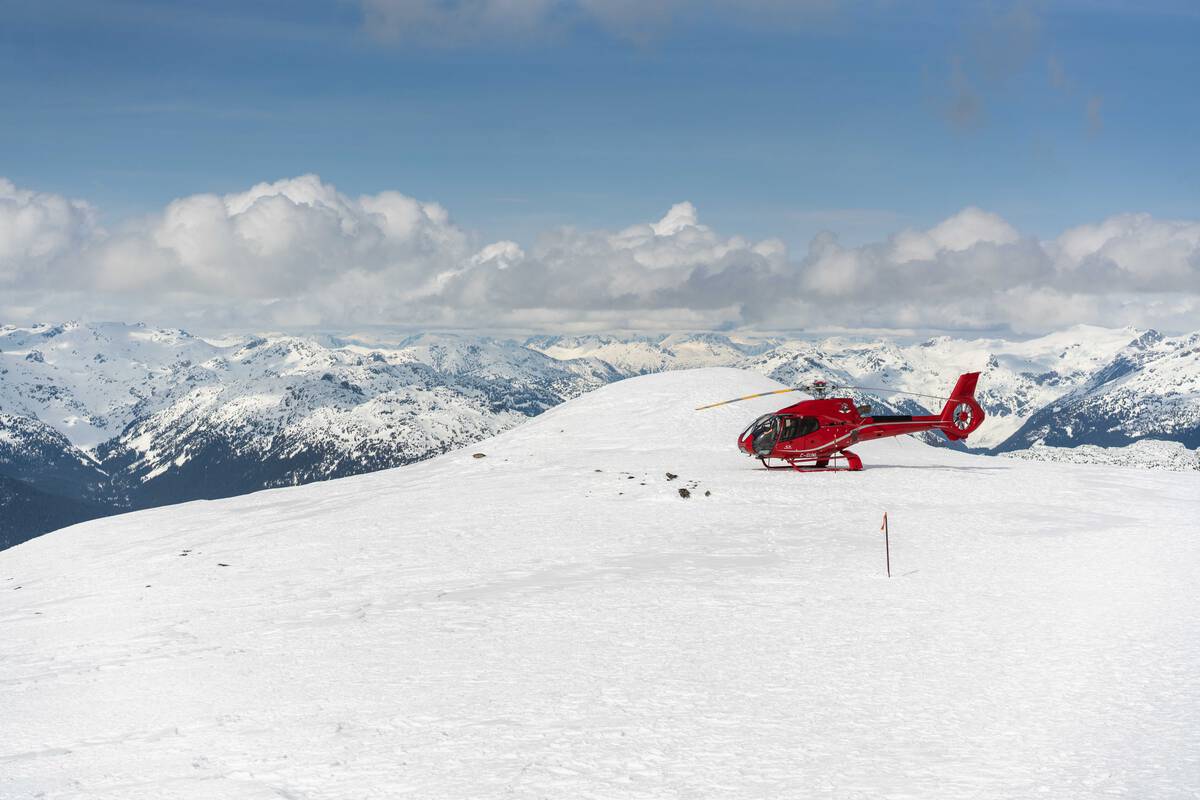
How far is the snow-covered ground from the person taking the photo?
11.8 metres

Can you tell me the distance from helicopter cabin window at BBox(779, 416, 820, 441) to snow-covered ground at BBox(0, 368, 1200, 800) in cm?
420

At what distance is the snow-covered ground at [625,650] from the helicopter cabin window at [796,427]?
4201mm

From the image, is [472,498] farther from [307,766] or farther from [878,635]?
[307,766]

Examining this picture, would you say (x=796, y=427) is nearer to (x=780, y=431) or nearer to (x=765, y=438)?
(x=780, y=431)

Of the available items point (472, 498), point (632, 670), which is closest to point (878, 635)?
point (632, 670)

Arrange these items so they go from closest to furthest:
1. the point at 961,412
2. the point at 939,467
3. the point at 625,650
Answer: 1. the point at 625,650
2. the point at 961,412
3. the point at 939,467

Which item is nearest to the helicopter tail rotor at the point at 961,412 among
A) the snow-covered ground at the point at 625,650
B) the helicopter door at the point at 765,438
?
the snow-covered ground at the point at 625,650

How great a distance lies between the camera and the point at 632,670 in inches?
639

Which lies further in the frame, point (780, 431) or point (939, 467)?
point (939, 467)

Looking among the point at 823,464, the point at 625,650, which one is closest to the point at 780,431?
the point at 823,464

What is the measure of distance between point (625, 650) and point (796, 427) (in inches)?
1037

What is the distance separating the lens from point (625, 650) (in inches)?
692

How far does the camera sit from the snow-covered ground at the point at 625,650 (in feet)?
38.7

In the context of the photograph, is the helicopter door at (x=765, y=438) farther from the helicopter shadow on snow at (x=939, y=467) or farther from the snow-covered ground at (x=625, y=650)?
the helicopter shadow on snow at (x=939, y=467)
